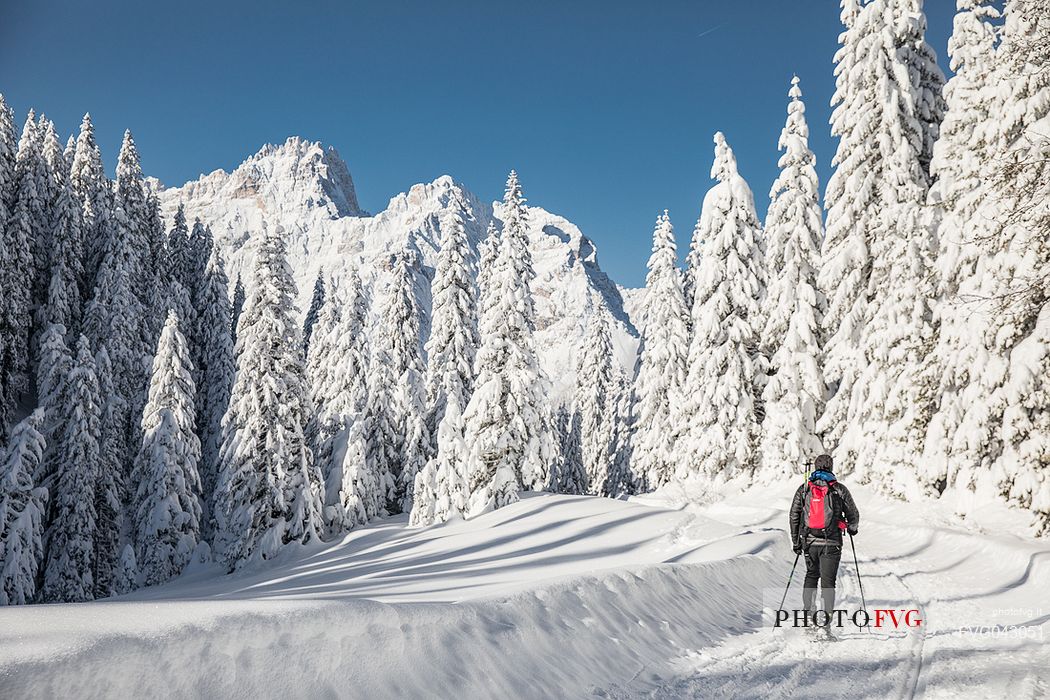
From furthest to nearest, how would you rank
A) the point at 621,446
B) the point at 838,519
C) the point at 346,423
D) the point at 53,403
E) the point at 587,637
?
the point at 621,446 < the point at 346,423 < the point at 53,403 < the point at 838,519 < the point at 587,637

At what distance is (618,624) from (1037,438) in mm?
10805

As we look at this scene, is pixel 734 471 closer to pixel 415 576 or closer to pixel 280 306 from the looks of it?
pixel 415 576

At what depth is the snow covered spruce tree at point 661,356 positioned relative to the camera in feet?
110

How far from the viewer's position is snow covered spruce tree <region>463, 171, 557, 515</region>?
77.8 feet

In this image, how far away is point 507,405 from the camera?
78.1ft

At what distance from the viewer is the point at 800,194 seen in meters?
25.8

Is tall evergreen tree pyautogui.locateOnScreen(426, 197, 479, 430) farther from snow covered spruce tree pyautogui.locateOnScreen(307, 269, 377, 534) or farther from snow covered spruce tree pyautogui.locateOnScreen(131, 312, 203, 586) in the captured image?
snow covered spruce tree pyautogui.locateOnScreen(131, 312, 203, 586)

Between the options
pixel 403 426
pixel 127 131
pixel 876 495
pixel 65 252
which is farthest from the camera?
pixel 127 131

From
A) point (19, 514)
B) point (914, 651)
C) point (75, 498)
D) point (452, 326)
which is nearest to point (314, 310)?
point (452, 326)

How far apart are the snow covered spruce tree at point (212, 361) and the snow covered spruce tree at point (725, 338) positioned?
93.5ft

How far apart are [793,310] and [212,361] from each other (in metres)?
34.6

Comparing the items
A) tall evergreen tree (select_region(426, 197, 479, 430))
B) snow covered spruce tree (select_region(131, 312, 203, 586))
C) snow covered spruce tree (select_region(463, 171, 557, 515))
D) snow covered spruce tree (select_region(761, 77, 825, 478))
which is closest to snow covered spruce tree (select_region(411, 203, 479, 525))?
tall evergreen tree (select_region(426, 197, 479, 430))

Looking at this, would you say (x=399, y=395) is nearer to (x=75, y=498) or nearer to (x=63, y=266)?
(x=75, y=498)

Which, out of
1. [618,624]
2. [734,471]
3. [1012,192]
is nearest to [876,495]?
[734,471]
